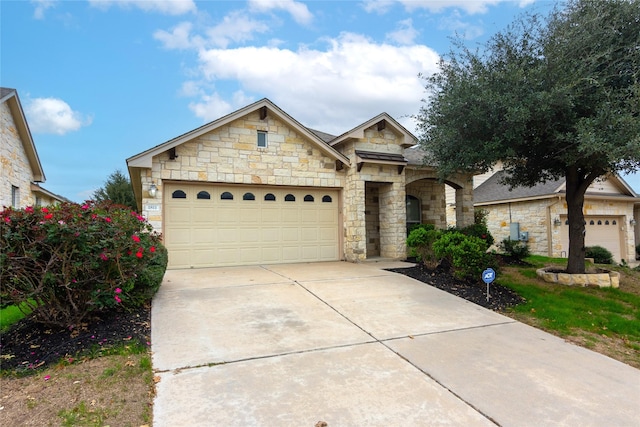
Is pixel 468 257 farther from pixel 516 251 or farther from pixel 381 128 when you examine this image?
pixel 381 128

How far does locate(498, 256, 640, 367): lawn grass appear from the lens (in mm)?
5070

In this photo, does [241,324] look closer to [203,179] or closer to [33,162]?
[203,179]

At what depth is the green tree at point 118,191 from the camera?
82.3 ft

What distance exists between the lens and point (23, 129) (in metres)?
13.2

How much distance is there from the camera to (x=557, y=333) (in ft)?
16.5

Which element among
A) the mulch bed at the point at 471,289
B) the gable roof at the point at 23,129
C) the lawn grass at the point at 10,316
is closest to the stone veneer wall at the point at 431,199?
the mulch bed at the point at 471,289

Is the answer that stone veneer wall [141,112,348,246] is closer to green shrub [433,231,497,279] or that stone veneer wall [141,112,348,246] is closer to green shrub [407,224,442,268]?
green shrub [407,224,442,268]

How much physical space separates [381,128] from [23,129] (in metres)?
13.4

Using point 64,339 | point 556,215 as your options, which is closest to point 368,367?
point 64,339

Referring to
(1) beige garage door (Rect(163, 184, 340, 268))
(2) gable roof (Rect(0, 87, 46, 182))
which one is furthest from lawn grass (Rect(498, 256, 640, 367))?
(2) gable roof (Rect(0, 87, 46, 182))

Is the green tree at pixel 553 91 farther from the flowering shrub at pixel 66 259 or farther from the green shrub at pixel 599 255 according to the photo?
Answer: the green shrub at pixel 599 255

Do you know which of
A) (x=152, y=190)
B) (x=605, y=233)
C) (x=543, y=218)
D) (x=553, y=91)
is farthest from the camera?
(x=605, y=233)

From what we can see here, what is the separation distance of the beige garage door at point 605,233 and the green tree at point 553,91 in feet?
37.3

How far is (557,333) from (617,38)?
583cm
